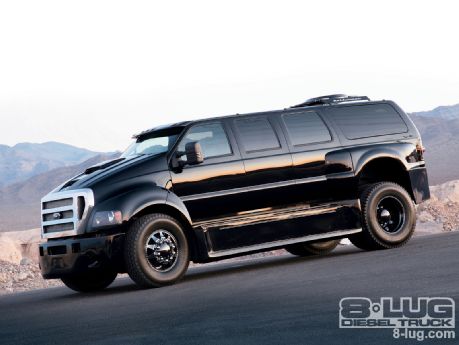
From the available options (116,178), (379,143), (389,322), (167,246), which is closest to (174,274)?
(167,246)

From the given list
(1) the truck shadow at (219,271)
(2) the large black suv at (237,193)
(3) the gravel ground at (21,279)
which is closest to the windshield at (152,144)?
(2) the large black suv at (237,193)

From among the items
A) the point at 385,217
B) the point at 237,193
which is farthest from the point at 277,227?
the point at 385,217

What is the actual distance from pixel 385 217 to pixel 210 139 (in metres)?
3.05

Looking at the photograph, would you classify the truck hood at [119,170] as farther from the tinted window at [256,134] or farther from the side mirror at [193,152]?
the tinted window at [256,134]

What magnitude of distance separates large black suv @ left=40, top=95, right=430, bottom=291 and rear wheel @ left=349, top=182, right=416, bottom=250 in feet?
0.06

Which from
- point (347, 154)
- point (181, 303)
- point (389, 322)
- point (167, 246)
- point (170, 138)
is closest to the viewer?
point (389, 322)

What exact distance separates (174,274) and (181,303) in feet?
7.11

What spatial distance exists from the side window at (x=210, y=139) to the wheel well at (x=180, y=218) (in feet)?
2.80

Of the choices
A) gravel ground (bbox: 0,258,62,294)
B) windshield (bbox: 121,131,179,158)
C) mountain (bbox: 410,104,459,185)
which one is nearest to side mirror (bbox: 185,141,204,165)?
windshield (bbox: 121,131,179,158)

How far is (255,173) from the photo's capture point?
1405 centimetres

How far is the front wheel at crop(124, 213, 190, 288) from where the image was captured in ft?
42.1

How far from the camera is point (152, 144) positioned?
14203 millimetres

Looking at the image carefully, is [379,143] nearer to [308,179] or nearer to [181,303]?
[308,179]

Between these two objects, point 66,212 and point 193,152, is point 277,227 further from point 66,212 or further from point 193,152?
point 66,212
